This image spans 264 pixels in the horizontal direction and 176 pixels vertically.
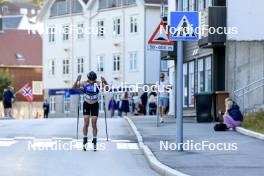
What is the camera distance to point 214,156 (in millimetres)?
15898

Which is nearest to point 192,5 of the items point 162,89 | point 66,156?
point 162,89

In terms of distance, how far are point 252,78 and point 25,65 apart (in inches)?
2608

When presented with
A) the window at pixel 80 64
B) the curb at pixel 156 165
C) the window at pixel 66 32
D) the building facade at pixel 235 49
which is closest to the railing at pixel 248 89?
the building facade at pixel 235 49

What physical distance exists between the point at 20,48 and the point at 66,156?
260 ft

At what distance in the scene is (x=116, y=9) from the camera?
70000 millimetres

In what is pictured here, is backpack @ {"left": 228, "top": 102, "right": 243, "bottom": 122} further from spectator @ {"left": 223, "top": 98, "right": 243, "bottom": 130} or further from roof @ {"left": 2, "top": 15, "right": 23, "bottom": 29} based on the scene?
roof @ {"left": 2, "top": 15, "right": 23, "bottom": 29}

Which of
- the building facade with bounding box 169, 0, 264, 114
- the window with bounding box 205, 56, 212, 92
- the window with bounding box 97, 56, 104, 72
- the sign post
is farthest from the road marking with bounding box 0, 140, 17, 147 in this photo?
the window with bounding box 97, 56, 104, 72

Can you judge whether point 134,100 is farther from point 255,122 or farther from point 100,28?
point 255,122

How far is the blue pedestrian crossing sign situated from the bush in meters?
5.99

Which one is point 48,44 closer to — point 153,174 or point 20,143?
point 20,143

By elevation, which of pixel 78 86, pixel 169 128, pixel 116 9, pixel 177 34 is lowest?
pixel 169 128

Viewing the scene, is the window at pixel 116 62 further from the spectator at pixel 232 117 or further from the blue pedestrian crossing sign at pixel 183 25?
the blue pedestrian crossing sign at pixel 183 25

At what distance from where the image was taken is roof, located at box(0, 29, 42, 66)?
92.4m

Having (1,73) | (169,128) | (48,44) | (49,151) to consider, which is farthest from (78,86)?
(1,73)
